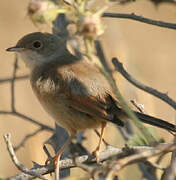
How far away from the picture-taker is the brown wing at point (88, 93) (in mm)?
3836

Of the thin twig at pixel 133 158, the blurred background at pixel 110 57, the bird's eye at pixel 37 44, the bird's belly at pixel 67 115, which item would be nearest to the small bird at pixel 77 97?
the bird's belly at pixel 67 115

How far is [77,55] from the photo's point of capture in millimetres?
5035

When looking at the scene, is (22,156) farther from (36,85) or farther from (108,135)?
(36,85)

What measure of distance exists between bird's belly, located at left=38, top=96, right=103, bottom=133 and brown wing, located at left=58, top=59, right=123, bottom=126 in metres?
0.08

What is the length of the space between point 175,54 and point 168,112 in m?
1.66

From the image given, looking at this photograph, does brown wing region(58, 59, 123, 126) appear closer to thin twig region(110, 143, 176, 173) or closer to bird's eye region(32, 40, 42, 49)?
bird's eye region(32, 40, 42, 49)

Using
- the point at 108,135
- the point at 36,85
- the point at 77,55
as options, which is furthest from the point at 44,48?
the point at 108,135

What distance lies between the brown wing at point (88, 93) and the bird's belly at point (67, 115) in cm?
8

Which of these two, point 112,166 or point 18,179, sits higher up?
point 112,166

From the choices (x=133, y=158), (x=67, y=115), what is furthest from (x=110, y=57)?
(x=133, y=158)

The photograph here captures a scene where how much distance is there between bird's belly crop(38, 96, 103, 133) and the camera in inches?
161

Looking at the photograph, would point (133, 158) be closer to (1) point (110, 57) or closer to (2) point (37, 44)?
(2) point (37, 44)

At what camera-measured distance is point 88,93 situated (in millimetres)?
3891

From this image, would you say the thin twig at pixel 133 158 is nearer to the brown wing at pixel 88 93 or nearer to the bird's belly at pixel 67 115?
the brown wing at pixel 88 93
